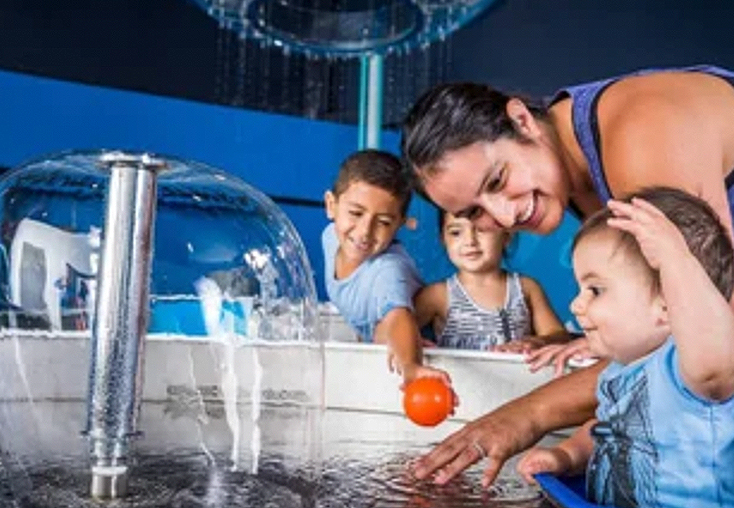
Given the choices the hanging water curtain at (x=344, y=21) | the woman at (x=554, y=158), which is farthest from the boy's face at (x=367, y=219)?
the hanging water curtain at (x=344, y=21)

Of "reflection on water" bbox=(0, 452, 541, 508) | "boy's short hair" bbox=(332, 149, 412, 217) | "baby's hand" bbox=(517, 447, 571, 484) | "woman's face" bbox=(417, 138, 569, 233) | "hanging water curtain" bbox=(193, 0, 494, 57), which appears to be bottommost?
"reflection on water" bbox=(0, 452, 541, 508)

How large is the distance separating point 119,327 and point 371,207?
43.0 inches

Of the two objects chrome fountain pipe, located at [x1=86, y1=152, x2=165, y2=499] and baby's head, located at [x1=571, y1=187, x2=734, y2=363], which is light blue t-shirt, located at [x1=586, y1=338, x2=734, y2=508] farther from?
chrome fountain pipe, located at [x1=86, y1=152, x2=165, y2=499]

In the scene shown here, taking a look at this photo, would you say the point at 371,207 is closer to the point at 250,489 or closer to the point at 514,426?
the point at 514,426

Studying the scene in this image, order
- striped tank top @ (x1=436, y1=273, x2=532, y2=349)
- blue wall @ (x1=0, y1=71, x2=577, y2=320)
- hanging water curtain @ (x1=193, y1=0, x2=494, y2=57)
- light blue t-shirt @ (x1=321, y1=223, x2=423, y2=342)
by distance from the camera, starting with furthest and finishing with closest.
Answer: blue wall @ (x1=0, y1=71, x2=577, y2=320) → hanging water curtain @ (x1=193, y1=0, x2=494, y2=57) → striped tank top @ (x1=436, y1=273, x2=532, y2=349) → light blue t-shirt @ (x1=321, y1=223, x2=423, y2=342)

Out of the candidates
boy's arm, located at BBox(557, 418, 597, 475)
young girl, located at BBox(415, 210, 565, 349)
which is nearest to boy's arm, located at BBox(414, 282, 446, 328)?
young girl, located at BBox(415, 210, 565, 349)

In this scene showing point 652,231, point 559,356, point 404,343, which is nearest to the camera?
point 652,231

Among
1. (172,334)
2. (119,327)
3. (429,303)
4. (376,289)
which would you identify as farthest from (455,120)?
(429,303)

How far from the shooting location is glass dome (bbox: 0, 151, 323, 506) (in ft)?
2.28

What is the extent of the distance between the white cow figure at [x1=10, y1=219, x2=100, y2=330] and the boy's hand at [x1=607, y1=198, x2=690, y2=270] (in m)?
0.40

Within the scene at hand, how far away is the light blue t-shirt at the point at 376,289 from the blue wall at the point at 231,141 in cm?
87

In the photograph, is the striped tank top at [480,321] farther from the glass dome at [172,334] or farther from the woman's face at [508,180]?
the glass dome at [172,334]

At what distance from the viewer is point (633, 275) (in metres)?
0.81

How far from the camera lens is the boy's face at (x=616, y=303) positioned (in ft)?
2.65
